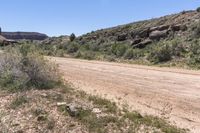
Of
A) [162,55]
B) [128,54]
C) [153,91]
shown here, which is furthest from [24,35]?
[153,91]

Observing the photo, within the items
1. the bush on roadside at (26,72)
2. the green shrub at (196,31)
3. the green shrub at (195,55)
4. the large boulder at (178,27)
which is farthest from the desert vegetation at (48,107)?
the large boulder at (178,27)

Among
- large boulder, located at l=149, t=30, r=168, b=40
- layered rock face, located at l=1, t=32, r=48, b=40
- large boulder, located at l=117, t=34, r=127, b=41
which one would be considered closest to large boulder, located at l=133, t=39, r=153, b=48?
large boulder, located at l=149, t=30, r=168, b=40

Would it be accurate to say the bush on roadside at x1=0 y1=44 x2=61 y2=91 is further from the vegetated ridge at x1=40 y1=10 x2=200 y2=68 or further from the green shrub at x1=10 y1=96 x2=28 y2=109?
the vegetated ridge at x1=40 y1=10 x2=200 y2=68

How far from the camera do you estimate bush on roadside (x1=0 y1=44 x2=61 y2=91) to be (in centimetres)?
1447

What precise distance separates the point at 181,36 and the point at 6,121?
29.4 metres

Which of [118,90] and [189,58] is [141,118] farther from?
[189,58]

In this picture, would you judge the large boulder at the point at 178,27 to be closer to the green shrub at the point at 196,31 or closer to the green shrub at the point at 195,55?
the green shrub at the point at 196,31

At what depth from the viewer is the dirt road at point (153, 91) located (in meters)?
10.8

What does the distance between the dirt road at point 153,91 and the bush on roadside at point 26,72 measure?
1.45 metres

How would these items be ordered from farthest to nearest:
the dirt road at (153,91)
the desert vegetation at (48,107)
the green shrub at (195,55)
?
1. the green shrub at (195,55)
2. the dirt road at (153,91)
3. the desert vegetation at (48,107)

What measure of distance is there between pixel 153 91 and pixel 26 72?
16.0 ft

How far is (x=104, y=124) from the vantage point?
966cm

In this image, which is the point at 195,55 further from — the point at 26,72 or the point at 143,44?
the point at 26,72

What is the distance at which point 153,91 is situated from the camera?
565 inches
